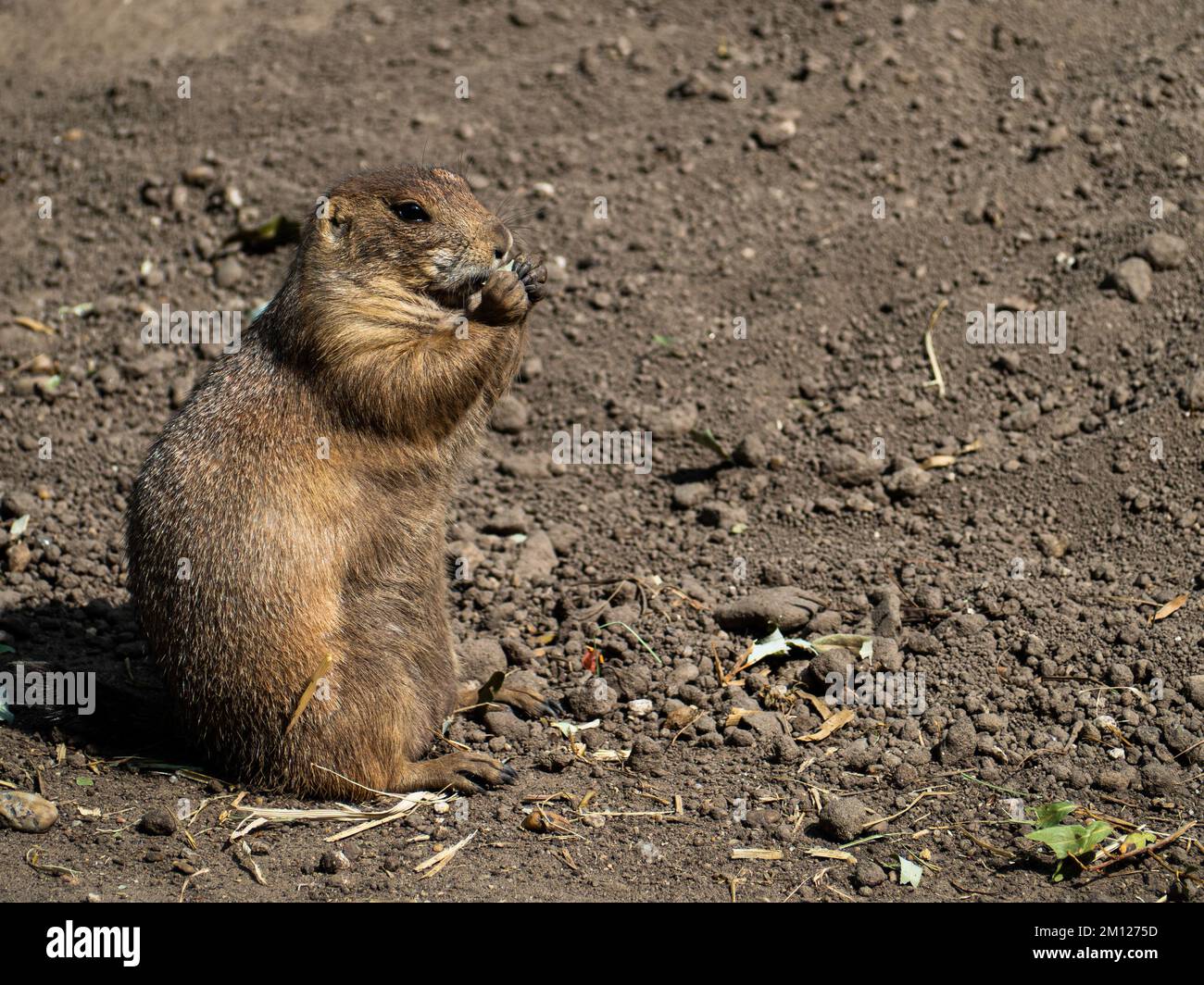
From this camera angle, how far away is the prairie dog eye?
16.3 feet

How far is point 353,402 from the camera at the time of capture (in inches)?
193

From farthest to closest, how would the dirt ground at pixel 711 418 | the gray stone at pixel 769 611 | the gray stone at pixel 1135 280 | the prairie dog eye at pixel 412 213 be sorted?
the gray stone at pixel 1135 280 → the gray stone at pixel 769 611 → the prairie dog eye at pixel 412 213 → the dirt ground at pixel 711 418

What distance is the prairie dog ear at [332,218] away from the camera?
5.09 meters

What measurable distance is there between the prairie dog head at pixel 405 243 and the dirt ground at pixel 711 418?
5.66 feet

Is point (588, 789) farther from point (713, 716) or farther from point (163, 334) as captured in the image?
point (163, 334)

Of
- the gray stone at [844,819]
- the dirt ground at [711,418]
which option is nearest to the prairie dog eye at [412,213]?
the dirt ground at [711,418]

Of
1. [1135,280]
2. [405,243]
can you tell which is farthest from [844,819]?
[1135,280]

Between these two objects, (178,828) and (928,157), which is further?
(928,157)

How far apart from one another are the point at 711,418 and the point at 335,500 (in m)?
2.69

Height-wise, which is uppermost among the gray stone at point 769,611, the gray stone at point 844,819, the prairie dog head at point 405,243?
the prairie dog head at point 405,243

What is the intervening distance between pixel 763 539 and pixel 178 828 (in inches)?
118

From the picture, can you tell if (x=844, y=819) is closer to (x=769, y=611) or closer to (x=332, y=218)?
(x=769, y=611)

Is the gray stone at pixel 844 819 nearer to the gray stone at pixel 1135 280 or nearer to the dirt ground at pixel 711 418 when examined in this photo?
the dirt ground at pixel 711 418

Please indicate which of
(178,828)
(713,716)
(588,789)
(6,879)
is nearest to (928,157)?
(713,716)
